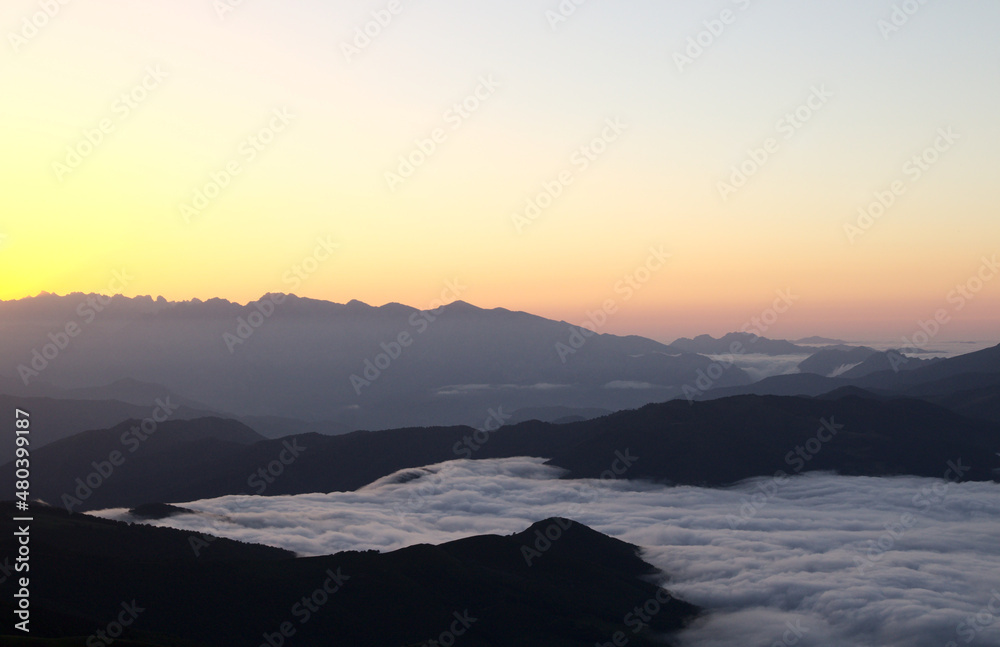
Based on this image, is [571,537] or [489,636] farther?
[571,537]

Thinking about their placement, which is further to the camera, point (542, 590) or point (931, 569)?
point (931, 569)

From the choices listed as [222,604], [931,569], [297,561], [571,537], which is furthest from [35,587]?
[931,569]

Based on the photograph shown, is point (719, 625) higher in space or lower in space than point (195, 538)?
lower

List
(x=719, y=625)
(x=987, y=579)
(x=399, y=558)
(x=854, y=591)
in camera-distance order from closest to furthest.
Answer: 1. (x=399, y=558)
2. (x=719, y=625)
3. (x=854, y=591)
4. (x=987, y=579)

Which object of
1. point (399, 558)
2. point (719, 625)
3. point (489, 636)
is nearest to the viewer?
point (489, 636)

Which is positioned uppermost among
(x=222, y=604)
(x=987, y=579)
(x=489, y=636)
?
(x=222, y=604)

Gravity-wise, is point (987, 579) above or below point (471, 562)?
below

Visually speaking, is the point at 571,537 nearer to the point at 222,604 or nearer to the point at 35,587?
the point at 222,604

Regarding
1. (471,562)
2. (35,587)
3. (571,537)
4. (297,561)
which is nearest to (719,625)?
(571,537)

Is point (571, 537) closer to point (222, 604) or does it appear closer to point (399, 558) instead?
point (399, 558)
